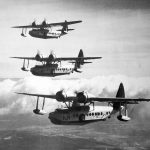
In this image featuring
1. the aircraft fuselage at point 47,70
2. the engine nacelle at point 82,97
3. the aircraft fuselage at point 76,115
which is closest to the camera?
the engine nacelle at point 82,97

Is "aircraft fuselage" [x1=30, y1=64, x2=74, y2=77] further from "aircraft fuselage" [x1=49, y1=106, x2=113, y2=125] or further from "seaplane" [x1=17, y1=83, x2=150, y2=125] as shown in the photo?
"aircraft fuselage" [x1=49, y1=106, x2=113, y2=125]

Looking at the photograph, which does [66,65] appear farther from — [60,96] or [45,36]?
[60,96]

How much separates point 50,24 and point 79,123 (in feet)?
71.9

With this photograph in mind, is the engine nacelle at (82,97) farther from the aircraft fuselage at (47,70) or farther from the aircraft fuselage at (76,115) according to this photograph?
the aircraft fuselage at (47,70)

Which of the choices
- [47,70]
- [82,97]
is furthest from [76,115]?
[47,70]

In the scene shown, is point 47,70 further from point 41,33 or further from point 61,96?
point 61,96

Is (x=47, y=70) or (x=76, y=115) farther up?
(x=47, y=70)

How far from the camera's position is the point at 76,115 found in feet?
144

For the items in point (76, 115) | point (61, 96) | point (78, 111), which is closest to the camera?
point (61, 96)

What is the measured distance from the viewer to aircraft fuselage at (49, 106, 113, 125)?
4284 cm

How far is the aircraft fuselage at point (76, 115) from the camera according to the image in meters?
42.8

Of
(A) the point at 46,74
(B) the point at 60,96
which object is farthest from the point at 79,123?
(A) the point at 46,74

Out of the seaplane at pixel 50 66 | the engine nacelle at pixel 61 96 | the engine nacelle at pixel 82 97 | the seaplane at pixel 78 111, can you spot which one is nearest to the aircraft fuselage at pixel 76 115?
the seaplane at pixel 78 111

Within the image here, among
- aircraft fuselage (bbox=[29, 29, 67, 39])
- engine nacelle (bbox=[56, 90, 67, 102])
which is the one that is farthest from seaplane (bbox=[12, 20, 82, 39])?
engine nacelle (bbox=[56, 90, 67, 102])
